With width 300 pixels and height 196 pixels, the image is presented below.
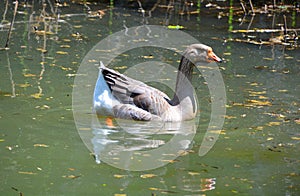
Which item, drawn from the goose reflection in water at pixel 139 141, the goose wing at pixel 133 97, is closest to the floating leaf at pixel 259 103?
the goose reflection in water at pixel 139 141

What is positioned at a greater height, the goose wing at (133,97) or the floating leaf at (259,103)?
the goose wing at (133,97)

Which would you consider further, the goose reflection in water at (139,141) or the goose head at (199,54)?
the goose head at (199,54)

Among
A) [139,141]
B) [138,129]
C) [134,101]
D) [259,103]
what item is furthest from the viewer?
[259,103]

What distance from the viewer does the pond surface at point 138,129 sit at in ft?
23.0

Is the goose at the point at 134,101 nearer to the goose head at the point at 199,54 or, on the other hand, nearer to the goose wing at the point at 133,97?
the goose wing at the point at 133,97

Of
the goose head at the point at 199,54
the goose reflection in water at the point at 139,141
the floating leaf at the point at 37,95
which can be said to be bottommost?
the goose reflection in water at the point at 139,141

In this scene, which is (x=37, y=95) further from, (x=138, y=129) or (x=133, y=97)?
(x=138, y=129)

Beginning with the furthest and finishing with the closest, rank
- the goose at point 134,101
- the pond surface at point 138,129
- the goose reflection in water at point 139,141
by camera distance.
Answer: the goose at point 134,101 → the goose reflection in water at point 139,141 → the pond surface at point 138,129

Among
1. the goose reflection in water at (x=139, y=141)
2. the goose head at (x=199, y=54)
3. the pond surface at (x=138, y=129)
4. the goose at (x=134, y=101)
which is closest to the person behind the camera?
the pond surface at (x=138, y=129)

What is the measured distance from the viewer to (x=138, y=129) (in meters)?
9.09

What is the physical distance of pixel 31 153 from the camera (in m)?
7.76

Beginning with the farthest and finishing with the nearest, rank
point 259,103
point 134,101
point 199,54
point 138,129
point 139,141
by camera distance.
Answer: point 259,103 → point 199,54 → point 134,101 → point 138,129 → point 139,141

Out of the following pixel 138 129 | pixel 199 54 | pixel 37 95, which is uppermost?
pixel 199 54

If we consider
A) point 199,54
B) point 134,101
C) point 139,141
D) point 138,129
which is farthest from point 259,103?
point 139,141
